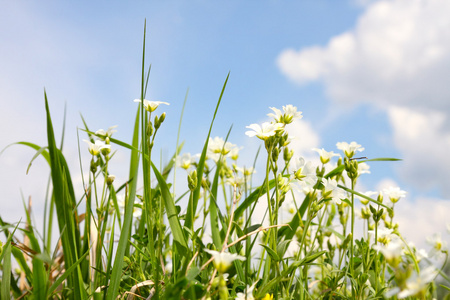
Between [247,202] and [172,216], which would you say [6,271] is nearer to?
[172,216]

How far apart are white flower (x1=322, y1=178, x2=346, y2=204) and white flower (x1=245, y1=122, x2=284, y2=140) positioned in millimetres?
262

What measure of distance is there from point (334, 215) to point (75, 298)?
1.59m

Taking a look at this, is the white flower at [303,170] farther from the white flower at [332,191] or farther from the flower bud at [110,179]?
the flower bud at [110,179]

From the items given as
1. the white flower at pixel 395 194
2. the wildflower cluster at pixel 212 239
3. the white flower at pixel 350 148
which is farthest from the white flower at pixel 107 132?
the white flower at pixel 395 194

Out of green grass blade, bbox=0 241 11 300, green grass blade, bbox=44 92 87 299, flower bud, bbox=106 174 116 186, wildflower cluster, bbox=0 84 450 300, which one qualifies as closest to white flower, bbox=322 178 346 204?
wildflower cluster, bbox=0 84 450 300

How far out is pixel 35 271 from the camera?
117cm

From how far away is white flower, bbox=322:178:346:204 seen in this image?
142 centimetres

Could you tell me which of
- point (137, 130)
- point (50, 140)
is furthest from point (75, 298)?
point (137, 130)

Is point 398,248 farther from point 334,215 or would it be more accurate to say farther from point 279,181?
point 334,215

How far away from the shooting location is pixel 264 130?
53.9 inches

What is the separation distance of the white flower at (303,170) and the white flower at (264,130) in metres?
0.21

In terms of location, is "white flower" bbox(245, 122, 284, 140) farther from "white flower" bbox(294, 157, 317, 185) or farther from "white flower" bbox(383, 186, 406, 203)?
"white flower" bbox(383, 186, 406, 203)

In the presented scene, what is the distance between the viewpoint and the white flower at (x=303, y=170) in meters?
1.50

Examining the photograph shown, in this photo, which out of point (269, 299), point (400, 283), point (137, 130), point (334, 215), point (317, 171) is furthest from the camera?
point (334, 215)
